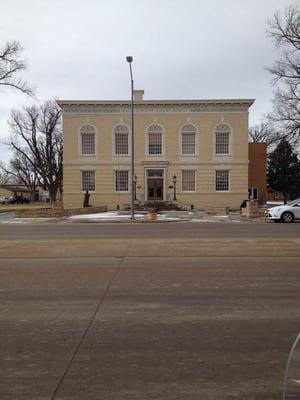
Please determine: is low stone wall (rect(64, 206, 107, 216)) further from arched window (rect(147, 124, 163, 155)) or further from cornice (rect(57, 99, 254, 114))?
cornice (rect(57, 99, 254, 114))

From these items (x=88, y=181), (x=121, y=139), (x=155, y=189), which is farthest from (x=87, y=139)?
(x=155, y=189)

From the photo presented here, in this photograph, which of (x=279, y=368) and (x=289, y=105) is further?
(x=289, y=105)

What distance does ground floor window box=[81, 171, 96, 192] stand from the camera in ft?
187

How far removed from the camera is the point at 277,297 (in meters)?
7.76

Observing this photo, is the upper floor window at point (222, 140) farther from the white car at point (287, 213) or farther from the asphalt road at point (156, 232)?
the asphalt road at point (156, 232)

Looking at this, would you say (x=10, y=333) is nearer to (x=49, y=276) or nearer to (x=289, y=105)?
(x=49, y=276)

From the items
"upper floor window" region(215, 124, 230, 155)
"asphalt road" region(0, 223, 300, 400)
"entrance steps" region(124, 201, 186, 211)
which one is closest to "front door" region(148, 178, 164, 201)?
"entrance steps" region(124, 201, 186, 211)

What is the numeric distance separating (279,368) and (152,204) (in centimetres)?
4929

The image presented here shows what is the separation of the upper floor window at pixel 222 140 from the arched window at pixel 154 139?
661cm

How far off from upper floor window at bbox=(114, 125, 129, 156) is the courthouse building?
0.12m

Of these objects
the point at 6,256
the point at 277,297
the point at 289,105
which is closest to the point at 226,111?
the point at 289,105

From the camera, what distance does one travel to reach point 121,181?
2248 inches

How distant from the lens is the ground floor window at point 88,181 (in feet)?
187

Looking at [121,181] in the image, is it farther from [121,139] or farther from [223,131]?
[223,131]
